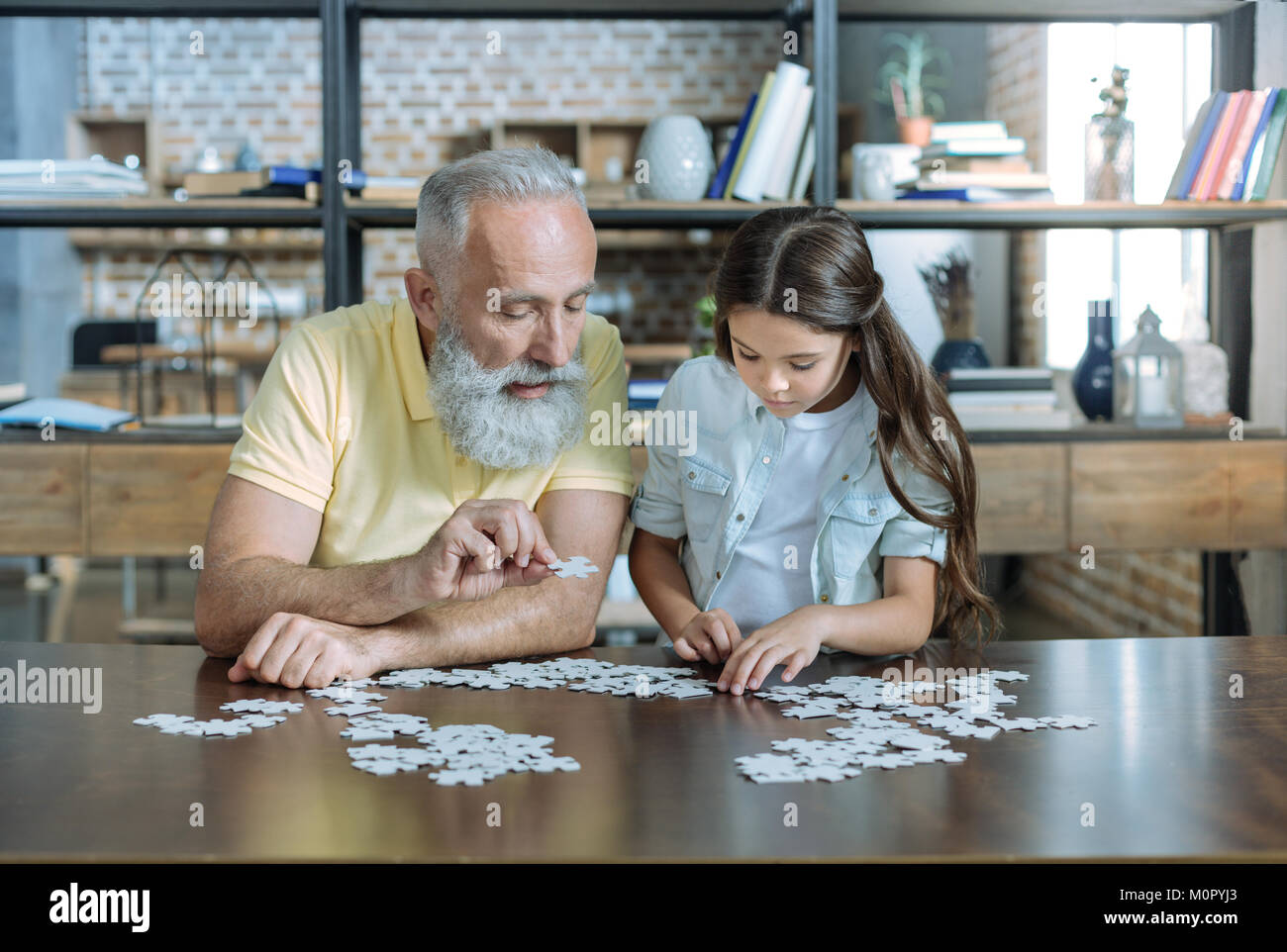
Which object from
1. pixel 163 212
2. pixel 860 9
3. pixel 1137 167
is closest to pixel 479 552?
pixel 163 212

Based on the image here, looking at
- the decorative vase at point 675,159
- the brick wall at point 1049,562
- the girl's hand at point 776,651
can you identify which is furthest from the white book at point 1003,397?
the girl's hand at point 776,651

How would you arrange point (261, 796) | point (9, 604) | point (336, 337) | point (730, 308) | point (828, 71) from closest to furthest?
point (261, 796)
point (730, 308)
point (336, 337)
point (828, 71)
point (9, 604)

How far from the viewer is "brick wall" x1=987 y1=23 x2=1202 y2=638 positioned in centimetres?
435

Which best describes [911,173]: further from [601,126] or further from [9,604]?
[9,604]

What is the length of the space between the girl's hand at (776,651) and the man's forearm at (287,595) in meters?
0.38

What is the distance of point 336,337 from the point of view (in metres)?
1.85

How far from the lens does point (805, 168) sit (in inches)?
118

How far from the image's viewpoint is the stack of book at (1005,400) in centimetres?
312

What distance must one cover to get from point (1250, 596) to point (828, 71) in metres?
1.76

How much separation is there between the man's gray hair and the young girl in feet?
0.90

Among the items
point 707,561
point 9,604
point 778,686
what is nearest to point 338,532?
point 707,561

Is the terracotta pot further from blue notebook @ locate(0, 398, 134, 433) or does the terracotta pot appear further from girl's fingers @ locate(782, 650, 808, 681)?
girl's fingers @ locate(782, 650, 808, 681)

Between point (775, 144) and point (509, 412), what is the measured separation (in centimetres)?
152

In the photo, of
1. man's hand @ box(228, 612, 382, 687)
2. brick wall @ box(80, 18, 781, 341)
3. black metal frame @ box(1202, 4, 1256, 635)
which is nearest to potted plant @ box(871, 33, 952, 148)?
brick wall @ box(80, 18, 781, 341)
